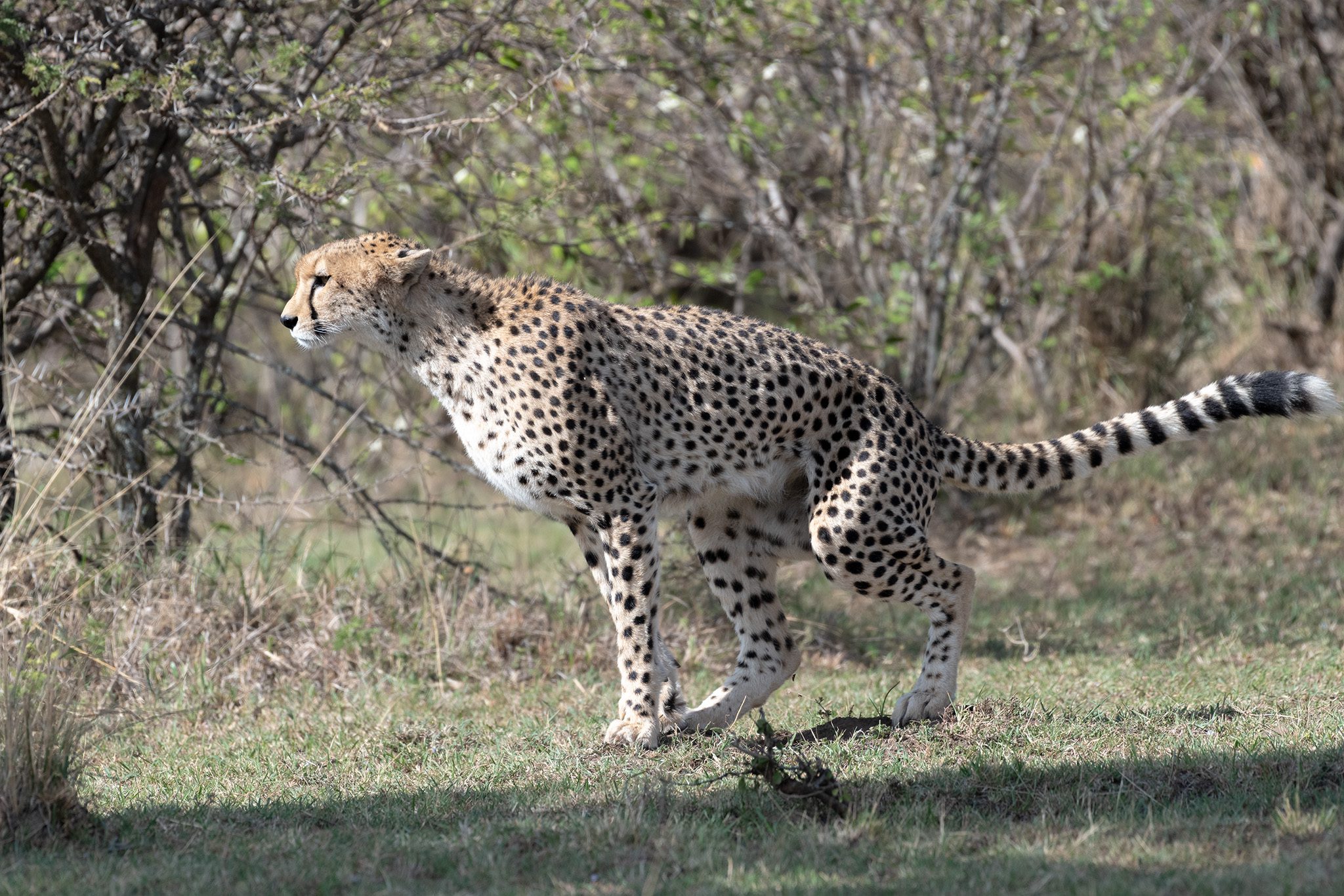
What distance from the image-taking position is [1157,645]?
6.99m

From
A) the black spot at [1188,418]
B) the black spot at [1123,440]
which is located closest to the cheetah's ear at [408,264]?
the black spot at [1123,440]

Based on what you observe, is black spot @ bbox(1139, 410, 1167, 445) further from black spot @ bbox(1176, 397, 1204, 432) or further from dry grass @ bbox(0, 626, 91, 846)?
dry grass @ bbox(0, 626, 91, 846)

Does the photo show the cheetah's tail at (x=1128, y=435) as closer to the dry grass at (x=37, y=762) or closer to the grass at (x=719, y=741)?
the grass at (x=719, y=741)

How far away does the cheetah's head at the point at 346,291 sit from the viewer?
5.30m

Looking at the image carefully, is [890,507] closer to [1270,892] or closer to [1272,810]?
[1272,810]

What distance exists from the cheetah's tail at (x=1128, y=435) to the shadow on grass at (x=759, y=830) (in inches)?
52.7

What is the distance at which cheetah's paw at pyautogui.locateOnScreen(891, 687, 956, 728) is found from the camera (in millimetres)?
5246

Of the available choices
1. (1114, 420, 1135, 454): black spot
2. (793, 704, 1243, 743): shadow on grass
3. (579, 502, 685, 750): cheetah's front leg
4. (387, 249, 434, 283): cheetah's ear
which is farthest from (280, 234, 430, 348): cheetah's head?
(1114, 420, 1135, 454): black spot

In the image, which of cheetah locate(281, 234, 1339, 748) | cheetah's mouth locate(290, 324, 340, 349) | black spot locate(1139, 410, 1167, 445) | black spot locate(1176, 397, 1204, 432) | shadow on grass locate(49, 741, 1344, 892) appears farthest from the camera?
black spot locate(1139, 410, 1167, 445)

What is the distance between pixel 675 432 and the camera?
541cm

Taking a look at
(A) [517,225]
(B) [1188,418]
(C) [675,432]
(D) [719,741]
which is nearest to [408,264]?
(C) [675,432]

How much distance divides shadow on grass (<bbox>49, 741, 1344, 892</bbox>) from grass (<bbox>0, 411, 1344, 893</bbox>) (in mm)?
12

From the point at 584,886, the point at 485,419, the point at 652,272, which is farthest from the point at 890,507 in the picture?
the point at 652,272

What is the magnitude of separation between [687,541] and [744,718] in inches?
68.8
